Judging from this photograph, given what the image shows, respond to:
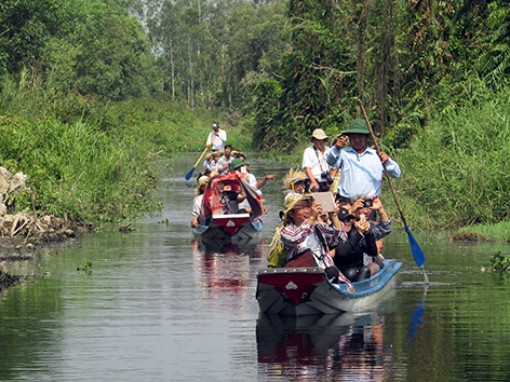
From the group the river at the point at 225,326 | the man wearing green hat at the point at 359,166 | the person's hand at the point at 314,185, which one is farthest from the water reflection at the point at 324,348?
the person's hand at the point at 314,185

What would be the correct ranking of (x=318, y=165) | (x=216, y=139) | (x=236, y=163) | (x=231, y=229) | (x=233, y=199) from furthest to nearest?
1. (x=216, y=139)
2. (x=236, y=163)
3. (x=233, y=199)
4. (x=231, y=229)
5. (x=318, y=165)

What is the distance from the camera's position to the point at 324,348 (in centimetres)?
1273

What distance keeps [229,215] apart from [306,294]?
10807mm

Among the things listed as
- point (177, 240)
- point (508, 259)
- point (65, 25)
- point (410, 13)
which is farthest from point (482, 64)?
point (65, 25)

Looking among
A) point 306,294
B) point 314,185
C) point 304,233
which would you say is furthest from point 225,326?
point 314,185

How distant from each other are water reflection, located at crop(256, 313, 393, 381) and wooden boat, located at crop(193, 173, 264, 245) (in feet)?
33.2

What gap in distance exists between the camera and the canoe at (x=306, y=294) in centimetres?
1384

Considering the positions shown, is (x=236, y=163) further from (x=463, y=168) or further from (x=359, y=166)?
(x=359, y=166)

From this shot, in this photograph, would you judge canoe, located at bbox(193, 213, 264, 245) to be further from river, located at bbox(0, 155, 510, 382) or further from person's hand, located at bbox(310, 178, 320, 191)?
person's hand, located at bbox(310, 178, 320, 191)

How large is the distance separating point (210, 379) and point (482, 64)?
20.2m

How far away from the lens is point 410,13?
35812 millimetres

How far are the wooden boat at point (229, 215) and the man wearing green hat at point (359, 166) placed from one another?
7.92m

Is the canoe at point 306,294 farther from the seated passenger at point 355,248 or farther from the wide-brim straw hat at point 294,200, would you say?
the wide-brim straw hat at point 294,200

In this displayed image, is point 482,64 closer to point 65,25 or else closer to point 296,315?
point 296,315
